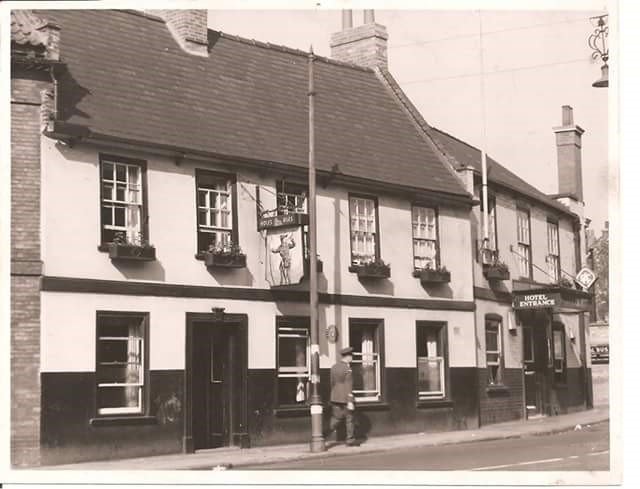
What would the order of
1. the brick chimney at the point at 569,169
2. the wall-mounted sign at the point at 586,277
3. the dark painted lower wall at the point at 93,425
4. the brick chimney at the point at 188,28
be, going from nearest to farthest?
the dark painted lower wall at the point at 93,425 < the brick chimney at the point at 188,28 < the wall-mounted sign at the point at 586,277 < the brick chimney at the point at 569,169

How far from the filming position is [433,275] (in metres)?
25.4

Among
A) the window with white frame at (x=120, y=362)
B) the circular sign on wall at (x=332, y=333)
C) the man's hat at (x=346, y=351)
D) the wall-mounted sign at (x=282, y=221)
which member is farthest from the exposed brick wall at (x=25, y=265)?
the circular sign on wall at (x=332, y=333)

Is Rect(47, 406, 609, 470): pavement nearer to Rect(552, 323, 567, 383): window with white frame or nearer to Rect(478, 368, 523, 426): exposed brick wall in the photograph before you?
Rect(478, 368, 523, 426): exposed brick wall

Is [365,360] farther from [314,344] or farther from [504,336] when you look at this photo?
[504,336]

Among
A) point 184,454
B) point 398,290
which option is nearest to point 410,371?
point 398,290

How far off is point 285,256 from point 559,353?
12997mm

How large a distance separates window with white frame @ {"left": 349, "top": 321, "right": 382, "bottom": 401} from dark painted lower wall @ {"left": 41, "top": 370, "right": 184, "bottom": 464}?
4.66 m

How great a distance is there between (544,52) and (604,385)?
52.4ft

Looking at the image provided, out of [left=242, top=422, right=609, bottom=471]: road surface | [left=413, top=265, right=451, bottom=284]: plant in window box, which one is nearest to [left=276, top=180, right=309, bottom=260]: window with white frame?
[left=413, top=265, right=451, bottom=284]: plant in window box

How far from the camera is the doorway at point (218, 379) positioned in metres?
21.1

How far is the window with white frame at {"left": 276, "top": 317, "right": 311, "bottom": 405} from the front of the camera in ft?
73.4

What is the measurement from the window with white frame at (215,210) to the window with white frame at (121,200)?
1344 mm

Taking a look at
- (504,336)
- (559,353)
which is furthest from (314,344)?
(559,353)

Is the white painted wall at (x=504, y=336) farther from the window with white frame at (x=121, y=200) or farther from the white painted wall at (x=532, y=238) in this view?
the window with white frame at (x=121, y=200)
